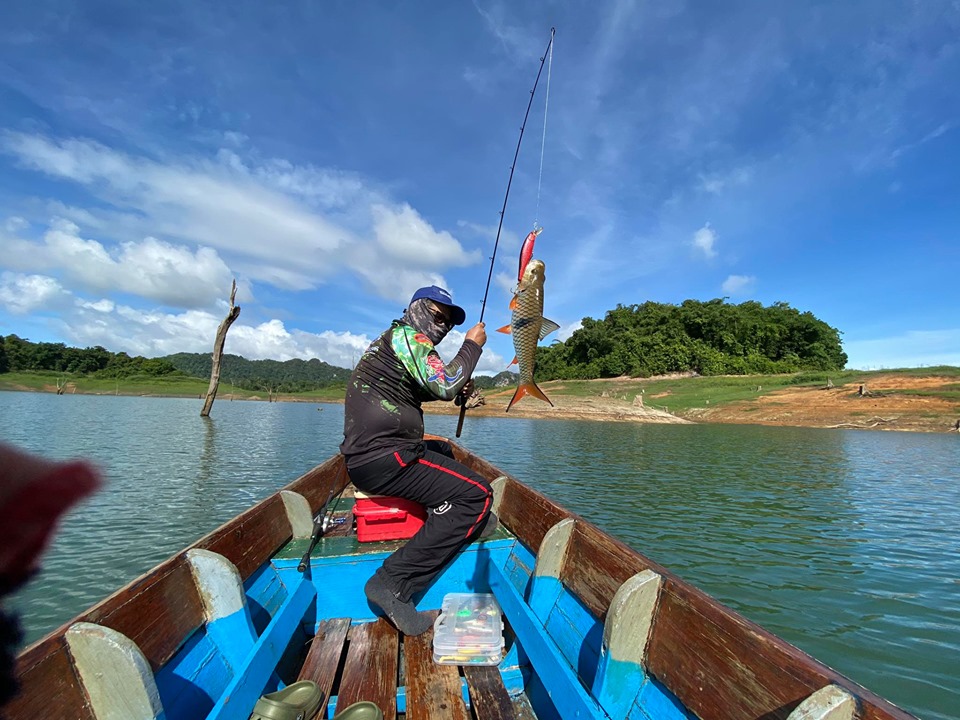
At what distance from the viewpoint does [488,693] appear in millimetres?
3191

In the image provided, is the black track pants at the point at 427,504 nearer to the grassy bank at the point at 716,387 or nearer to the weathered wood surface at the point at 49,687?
the weathered wood surface at the point at 49,687

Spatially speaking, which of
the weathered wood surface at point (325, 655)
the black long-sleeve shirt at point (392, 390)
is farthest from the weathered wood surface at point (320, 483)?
the black long-sleeve shirt at point (392, 390)

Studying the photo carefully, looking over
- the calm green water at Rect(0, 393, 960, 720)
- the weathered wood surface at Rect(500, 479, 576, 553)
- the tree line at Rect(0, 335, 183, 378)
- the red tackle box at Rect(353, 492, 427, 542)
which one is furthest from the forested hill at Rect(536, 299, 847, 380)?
the tree line at Rect(0, 335, 183, 378)

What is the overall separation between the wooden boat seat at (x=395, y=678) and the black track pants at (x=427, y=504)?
40 centimetres

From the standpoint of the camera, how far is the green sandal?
260 cm

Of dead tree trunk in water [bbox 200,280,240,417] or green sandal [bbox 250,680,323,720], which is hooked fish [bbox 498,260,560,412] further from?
dead tree trunk in water [bbox 200,280,240,417]

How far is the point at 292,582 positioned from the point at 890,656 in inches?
250

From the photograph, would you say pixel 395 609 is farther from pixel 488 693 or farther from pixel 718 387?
pixel 718 387

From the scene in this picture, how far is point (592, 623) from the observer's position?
3398mm

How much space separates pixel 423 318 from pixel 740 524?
932cm

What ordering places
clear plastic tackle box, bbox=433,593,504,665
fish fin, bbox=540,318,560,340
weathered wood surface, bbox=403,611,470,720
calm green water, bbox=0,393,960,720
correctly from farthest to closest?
fish fin, bbox=540,318,560,340 → calm green water, bbox=0,393,960,720 → clear plastic tackle box, bbox=433,593,504,665 → weathered wood surface, bbox=403,611,470,720

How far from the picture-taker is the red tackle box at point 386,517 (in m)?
4.55

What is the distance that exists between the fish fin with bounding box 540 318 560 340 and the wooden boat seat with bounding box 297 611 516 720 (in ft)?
14.5

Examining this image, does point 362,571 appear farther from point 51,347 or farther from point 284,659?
point 51,347
